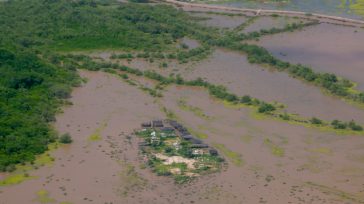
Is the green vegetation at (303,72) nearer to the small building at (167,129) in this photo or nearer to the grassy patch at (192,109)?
the grassy patch at (192,109)

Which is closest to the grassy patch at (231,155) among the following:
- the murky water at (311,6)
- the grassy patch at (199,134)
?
the grassy patch at (199,134)

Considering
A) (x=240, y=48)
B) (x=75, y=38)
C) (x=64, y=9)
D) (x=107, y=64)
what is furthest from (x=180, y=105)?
(x=64, y=9)

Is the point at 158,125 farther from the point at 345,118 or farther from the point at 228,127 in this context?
the point at 345,118

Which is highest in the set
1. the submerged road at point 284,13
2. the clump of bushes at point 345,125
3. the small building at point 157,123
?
the submerged road at point 284,13

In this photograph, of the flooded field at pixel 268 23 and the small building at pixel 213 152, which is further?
the flooded field at pixel 268 23

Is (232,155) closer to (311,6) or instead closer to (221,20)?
(221,20)
